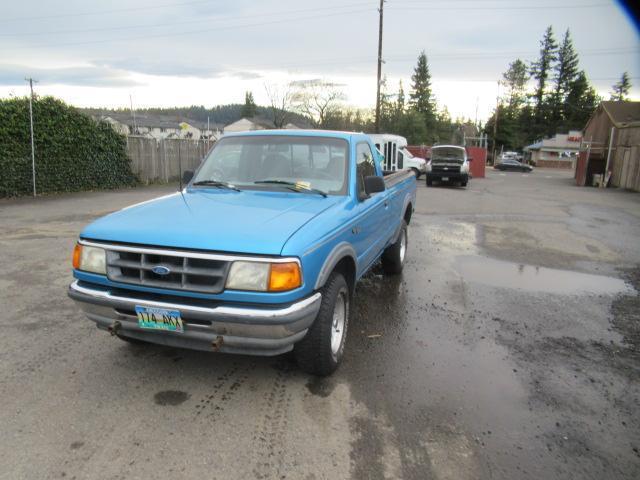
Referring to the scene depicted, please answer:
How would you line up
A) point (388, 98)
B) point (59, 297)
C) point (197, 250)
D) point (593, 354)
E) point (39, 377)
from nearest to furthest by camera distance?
point (197, 250) → point (39, 377) → point (593, 354) → point (59, 297) → point (388, 98)

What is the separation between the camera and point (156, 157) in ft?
66.0

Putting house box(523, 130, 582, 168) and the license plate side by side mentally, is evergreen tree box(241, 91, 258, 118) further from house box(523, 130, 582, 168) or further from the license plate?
the license plate

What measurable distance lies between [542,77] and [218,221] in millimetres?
91746

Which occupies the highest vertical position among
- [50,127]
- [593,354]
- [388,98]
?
[388,98]

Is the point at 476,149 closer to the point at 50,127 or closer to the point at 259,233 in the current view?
the point at 50,127

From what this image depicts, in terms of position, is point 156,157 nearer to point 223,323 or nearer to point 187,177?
point 187,177

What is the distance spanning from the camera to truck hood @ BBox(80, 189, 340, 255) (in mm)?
3043

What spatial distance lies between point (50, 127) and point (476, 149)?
25809 millimetres

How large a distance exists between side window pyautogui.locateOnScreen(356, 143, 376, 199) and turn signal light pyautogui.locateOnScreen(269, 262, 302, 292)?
1624mm

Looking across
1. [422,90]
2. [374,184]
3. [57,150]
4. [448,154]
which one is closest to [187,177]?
[374,184]

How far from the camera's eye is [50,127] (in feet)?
50.0

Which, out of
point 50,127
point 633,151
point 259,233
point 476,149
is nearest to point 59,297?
point 259,233

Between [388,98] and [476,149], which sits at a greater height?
[388,98]

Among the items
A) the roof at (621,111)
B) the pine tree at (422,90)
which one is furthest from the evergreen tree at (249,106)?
the roof at (621,111)
